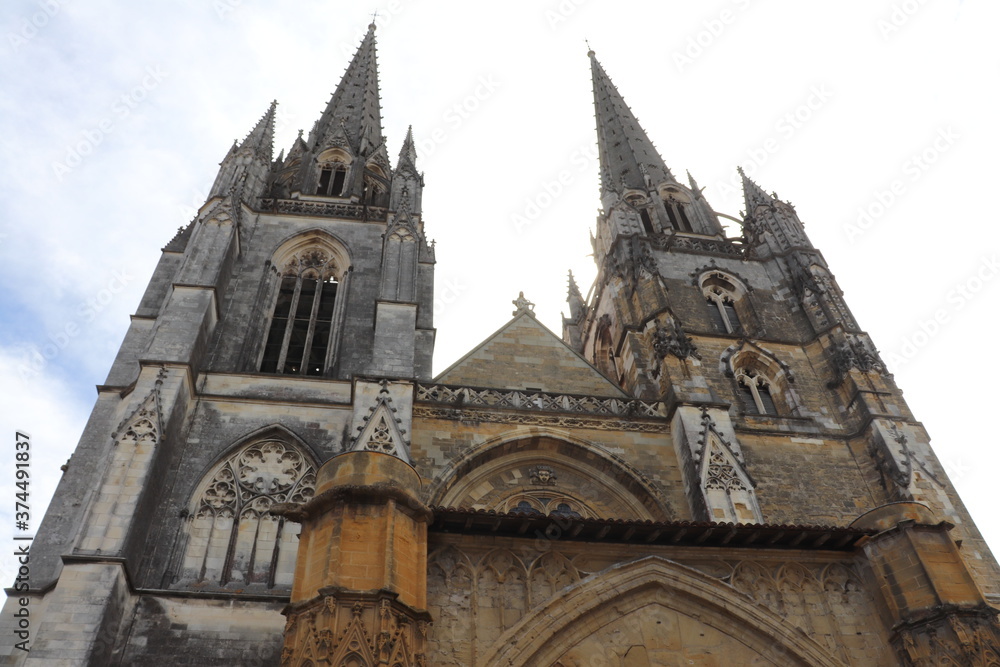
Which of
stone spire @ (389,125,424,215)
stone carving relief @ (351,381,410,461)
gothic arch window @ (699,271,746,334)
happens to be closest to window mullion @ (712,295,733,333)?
gothic arch window @ (699,271,746,334)

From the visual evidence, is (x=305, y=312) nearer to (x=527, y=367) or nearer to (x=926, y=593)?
(x=527, y=367)

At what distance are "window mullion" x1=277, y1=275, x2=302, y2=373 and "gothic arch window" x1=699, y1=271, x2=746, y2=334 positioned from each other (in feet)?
33.6

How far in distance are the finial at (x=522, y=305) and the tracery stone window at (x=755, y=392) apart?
504cm

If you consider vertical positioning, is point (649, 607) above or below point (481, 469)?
below

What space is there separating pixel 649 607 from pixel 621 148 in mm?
24465

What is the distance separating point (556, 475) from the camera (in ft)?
47.2

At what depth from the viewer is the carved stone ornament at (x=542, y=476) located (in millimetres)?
14148

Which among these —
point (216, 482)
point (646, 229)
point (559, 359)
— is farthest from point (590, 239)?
point (216, 482)

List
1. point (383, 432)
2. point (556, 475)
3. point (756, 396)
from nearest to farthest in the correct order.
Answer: point (383, 432), point (556, 475), point (756, 396)

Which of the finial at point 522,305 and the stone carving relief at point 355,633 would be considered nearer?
the stone carving relief at point 355,633

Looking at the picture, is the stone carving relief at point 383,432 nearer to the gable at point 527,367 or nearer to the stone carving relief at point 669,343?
the gable at point 527,367

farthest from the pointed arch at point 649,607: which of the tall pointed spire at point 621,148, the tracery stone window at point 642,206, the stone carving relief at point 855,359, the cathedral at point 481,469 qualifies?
the tall pointed spire at point 621,148

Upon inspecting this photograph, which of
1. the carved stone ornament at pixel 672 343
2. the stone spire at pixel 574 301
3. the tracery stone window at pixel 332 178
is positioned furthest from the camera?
the stone spire at pixel 574 301

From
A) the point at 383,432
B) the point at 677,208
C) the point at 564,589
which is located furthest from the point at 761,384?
Result: the point at 564,589
